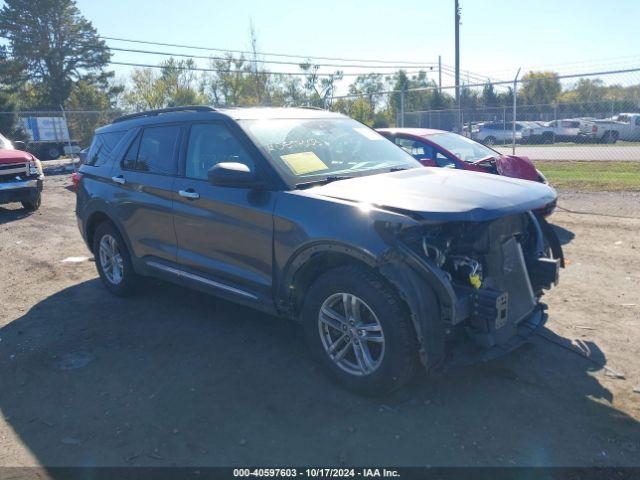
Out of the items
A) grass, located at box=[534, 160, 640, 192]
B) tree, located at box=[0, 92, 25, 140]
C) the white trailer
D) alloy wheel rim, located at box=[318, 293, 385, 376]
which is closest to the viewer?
alloy wheel rim, located at box=[318, 293, 385, 376]

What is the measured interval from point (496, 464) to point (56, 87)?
52628mm

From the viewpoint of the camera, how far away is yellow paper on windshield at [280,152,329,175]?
163 inches

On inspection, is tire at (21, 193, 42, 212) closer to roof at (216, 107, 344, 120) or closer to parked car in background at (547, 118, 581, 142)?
roof at (216, 107, 344, 120)

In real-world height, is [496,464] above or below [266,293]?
below

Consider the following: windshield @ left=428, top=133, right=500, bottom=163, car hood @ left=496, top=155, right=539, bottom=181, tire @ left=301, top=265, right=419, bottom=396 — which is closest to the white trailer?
windshield @ left=428, top=133, right=500, bottom=163

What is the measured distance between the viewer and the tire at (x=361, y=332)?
10.9 feet

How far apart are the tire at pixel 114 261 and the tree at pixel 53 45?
46.3 metres

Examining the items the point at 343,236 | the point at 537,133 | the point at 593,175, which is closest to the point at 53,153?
the point at 537,133

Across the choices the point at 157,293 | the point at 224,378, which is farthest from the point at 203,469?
the point at 157,293

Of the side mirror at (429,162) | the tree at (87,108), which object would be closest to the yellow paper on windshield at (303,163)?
the side mirror at (429,162)

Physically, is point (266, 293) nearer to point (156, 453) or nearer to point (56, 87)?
point (156, 453)

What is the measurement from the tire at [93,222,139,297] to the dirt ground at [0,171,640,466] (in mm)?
206

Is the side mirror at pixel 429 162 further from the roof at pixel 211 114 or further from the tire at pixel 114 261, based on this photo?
the tire at pixel 114 261

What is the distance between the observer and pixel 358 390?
142 inches
